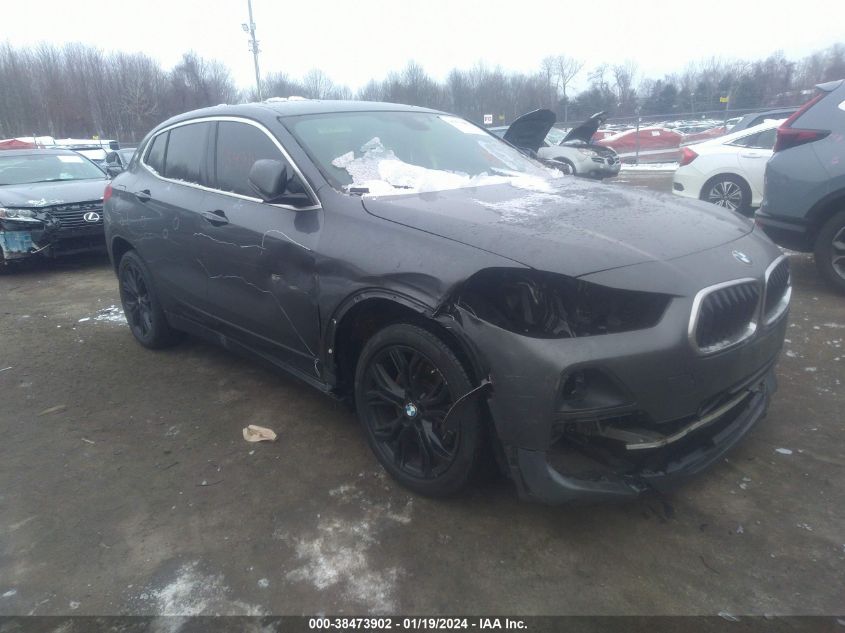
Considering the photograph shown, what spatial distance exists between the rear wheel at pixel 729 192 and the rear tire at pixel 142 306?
7.70 metres

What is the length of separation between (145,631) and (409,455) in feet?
4.12

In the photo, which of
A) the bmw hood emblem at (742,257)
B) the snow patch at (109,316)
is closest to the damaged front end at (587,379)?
the bmw hood emblem at (742,257)

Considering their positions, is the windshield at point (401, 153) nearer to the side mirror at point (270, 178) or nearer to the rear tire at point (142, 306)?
the side mirror at point (270, 178)

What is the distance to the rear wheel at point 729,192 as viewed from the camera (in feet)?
28.9

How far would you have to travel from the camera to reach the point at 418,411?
8.86ft

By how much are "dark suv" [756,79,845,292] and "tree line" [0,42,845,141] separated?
36119mm

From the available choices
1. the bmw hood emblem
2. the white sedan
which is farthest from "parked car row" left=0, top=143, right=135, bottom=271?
the white sedan

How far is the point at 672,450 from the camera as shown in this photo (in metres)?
2.45

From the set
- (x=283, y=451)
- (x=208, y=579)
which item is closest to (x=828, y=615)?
(x=208, y=579)

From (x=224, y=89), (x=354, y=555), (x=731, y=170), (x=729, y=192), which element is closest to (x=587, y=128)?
(x=731, y=170)

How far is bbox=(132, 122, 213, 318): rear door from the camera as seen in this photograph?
12.8ft

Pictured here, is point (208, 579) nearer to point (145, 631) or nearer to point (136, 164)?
point (145, 631)

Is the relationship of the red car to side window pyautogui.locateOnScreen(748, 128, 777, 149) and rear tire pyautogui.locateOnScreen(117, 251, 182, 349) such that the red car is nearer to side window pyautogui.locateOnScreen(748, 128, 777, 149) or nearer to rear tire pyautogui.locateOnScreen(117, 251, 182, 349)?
side window pyautogui.locateOnScreen(748, 128, 777, 149)

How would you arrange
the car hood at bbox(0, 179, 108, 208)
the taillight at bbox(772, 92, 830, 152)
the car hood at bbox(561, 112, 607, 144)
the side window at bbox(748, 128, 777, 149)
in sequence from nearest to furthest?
the taillight at bbox(772, 92, 830, 152), the car hood at bbox(0, 179, 108, 208), the car hood at bbox(561, 112, 607, 144), the side window at bbox(748, 128, 777, 149)
